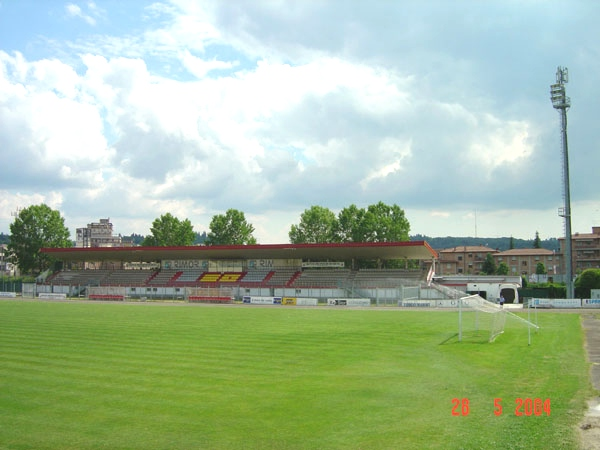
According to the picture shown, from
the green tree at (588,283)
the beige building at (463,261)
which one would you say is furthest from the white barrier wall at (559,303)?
the beige building at (463,261)

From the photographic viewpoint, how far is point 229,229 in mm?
132250

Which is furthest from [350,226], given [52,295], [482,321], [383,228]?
[482,321]

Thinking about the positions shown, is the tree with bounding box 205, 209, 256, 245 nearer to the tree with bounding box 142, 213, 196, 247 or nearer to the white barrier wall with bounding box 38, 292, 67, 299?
the tree with bounding box 142, 213, 196, 247

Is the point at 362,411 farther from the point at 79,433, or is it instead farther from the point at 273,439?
the point at 79,433

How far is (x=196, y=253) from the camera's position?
282 ft

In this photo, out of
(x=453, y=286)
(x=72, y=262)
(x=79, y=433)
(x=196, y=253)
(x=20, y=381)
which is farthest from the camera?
(x=72, y=262)

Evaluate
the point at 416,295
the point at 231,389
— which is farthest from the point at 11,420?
the point at 416,295

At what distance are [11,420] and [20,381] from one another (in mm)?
4662

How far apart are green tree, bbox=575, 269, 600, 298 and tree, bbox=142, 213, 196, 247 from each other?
91637 mm
